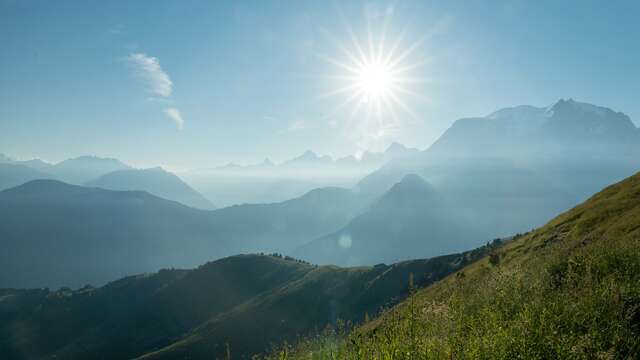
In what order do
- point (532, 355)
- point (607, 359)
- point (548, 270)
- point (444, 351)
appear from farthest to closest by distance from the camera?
1. point (548, 270)
2. point (444, 351)
3. point (532, 355)
4. point (607, 359)

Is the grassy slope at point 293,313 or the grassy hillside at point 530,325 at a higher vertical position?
the grassy hillside at point 530,325

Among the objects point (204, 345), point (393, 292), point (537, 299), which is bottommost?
point (204, 345)

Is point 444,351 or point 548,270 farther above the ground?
point 548,270

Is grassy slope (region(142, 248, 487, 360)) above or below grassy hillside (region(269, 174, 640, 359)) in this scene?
below

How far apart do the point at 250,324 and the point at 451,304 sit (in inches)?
7191

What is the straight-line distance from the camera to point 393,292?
178250mm

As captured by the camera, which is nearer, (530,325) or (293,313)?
(530,325)

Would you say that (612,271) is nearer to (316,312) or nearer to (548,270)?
(548,270)

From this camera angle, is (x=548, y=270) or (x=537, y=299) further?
(x=548, y=270)

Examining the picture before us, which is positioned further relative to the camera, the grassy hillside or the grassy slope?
the grassy slope

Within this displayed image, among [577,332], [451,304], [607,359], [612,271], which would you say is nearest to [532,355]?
[607,359]

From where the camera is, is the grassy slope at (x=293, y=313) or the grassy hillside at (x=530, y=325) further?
the grassy slope at (x=293, y=313)

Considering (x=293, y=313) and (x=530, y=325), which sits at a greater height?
(x=530, y=325)

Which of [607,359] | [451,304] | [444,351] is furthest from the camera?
[451,304]
